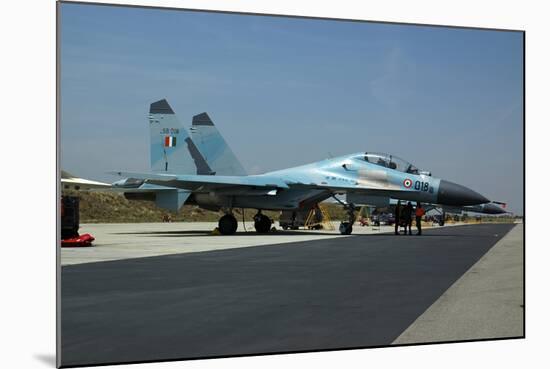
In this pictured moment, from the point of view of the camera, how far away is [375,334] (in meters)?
5.87

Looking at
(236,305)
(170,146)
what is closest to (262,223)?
(170,146)

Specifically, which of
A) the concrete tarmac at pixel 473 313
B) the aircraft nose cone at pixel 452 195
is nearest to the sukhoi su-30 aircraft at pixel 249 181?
the aircraft nose cone at pixel 452 195

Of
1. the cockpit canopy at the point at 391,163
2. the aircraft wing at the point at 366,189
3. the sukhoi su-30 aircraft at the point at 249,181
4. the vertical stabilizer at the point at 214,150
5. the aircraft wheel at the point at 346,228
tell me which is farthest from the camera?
the vertical stabilizer at the point at 214,150

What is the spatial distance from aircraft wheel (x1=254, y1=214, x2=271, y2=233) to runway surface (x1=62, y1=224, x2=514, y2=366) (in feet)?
44.7

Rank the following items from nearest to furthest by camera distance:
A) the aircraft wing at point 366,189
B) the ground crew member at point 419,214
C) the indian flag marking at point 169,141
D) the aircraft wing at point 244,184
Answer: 1. the aircraft wing at point 366,189
2. the aircraft wing at point 244,184
3. the ground crew member at point 419,214
4. the indian flag marking at point 169,141

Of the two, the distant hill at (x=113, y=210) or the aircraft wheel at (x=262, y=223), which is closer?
the aircraft wheel at (x=262, y=223)

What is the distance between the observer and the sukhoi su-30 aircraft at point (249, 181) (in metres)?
21.7

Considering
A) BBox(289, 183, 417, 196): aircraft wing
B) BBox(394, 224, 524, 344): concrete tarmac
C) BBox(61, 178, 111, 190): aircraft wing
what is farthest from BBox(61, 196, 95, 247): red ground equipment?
BBox(394, 224, 524, 344): concrete tarmac

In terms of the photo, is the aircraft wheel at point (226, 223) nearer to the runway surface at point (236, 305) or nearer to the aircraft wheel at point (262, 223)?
the aircraft wheel at point (262, 223)

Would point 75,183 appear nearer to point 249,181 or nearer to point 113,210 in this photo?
point 249,181

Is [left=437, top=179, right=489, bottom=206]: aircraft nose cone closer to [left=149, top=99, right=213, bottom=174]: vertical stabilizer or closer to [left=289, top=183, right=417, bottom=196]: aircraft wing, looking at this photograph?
[left=289, top=183, right=417, bottom=196]: aircraft wing

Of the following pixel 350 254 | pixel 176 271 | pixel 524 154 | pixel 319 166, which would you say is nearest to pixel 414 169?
pixel 319 166

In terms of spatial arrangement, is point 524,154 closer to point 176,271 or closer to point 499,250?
point 176,271

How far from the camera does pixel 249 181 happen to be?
24.1 m
